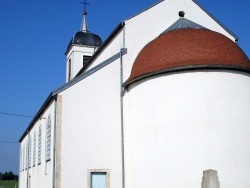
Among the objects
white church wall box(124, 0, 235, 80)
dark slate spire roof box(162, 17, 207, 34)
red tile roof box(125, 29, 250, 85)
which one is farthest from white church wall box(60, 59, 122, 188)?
dark slate spire roof box(162, 17, 207, 34)

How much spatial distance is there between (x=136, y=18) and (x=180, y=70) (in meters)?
4.32

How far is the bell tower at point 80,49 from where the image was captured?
28.6m

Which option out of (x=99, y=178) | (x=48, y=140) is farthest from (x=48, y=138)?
(x=99, y=178)

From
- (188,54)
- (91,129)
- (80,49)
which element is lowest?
(91,129)

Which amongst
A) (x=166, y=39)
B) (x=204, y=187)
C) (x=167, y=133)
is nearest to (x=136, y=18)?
(x=166, y=39)

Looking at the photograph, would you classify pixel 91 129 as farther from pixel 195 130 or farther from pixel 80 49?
pixel 80 49

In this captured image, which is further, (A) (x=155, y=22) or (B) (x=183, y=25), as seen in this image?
(A) (x=155, y=22)

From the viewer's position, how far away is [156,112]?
14.0 meters

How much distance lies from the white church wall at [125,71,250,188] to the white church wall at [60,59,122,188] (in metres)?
1.84

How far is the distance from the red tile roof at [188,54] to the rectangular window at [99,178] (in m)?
4.04

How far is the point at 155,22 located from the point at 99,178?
775 cm

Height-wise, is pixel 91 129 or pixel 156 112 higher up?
pixel 156 112

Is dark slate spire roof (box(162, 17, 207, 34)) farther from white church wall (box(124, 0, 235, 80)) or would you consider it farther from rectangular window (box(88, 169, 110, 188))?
rectangular window (box(88, 169, 110, 188))

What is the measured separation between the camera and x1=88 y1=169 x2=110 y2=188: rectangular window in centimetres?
1528
